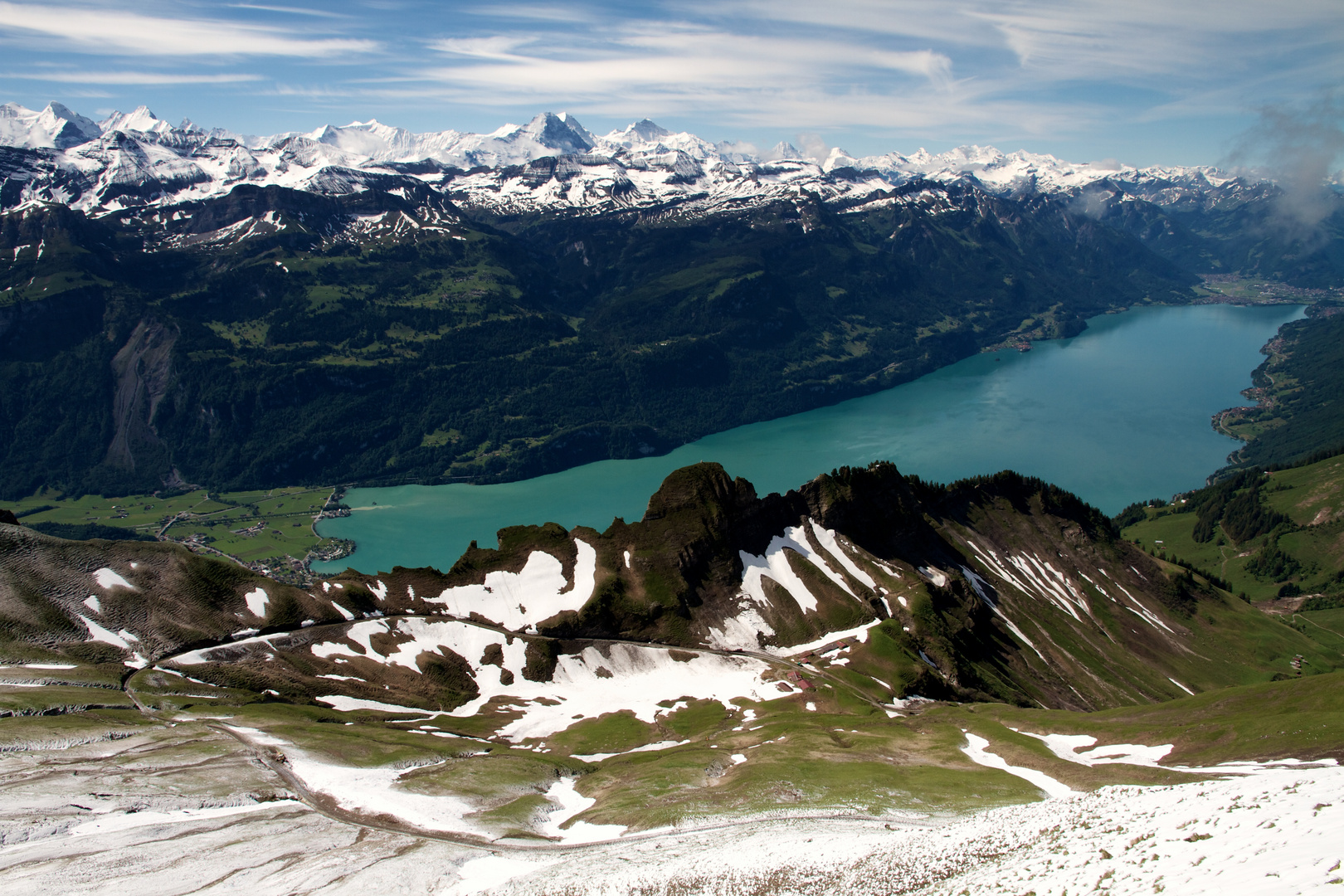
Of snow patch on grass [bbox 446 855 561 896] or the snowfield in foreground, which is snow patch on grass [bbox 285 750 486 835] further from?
the snowfield in foreground

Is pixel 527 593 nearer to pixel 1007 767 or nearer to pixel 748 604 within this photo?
pixel 748 604

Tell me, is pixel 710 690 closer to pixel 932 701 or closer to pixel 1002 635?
pixel 932 701

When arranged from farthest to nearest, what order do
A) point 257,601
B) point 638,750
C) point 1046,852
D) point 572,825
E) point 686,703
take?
point 257,601
point 686,703
point 638,750
point 572,825
point 1046,852

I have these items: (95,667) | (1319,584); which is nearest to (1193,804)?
(95,667)

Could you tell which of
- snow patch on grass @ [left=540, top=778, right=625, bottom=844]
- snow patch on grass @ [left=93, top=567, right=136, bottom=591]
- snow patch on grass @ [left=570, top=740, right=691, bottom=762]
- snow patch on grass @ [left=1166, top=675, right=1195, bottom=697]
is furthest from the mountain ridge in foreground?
snow patch on grass @ [left=570, top=740, right=691, bottom=762]

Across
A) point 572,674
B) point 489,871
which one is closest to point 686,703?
point 572,674
